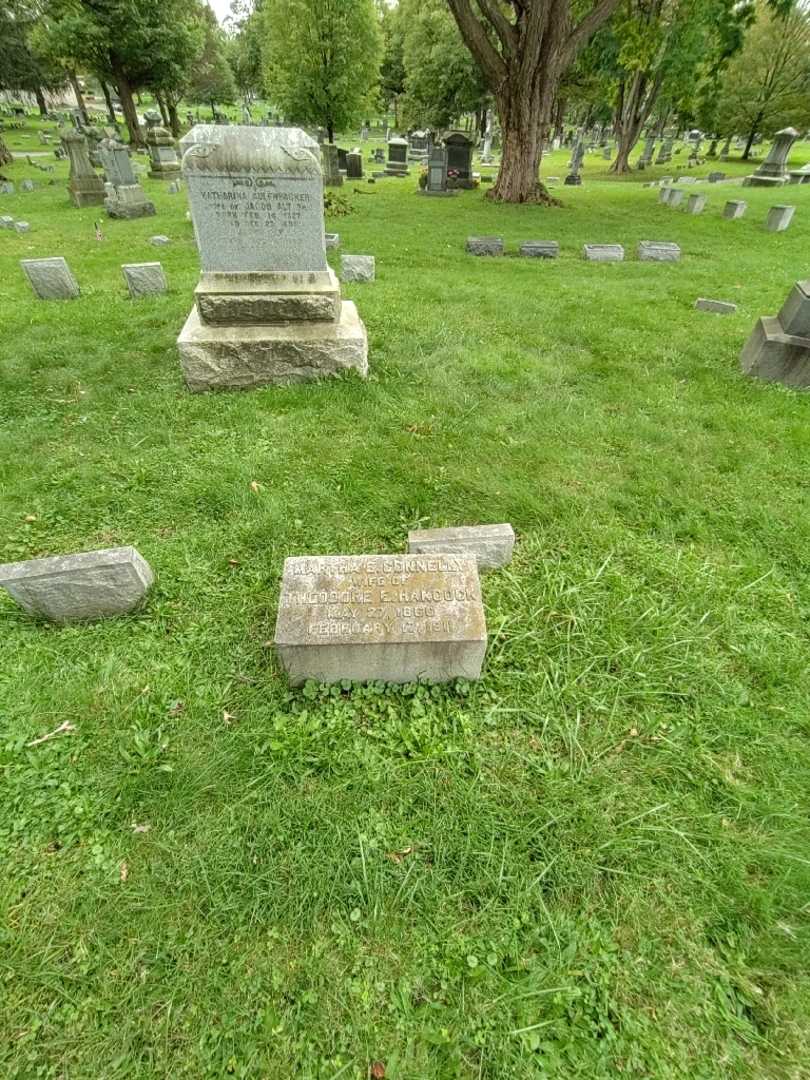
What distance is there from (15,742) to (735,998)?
117 inches

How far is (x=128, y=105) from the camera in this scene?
A: 27.2 metres

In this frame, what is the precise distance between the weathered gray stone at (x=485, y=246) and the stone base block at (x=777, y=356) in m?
6.09

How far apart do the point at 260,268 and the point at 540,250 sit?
24.0ft

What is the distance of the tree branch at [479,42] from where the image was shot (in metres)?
12.6

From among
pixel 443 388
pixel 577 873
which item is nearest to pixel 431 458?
pixel 443 388

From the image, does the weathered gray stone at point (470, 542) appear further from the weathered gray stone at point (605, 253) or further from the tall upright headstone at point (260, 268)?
the weathered gray stone at point (605, 253)

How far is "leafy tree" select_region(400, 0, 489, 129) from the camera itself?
3312 centimetres

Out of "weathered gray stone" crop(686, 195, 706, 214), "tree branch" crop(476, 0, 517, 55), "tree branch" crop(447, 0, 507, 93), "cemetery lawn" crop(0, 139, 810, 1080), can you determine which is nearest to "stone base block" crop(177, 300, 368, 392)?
"cemetery lawn" crop(0, 139, 810, 1080)

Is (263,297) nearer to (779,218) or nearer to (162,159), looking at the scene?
(779,218)

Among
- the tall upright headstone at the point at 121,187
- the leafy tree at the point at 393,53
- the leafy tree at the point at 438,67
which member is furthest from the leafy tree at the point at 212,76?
the tall upright headstone at the point at 121,187

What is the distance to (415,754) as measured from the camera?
7.55 ft

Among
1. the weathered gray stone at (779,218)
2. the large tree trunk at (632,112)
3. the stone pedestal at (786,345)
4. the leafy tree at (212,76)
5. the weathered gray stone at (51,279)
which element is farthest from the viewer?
the leafy tree at (212,76)

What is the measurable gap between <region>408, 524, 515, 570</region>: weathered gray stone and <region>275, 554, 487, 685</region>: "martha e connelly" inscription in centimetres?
31

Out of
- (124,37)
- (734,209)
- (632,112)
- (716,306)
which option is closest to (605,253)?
(716,306)
